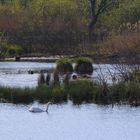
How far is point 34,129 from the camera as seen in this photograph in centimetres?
2498

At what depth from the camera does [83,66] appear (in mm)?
48219

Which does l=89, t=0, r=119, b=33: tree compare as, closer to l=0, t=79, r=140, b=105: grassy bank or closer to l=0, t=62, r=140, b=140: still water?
l=0, t=79, r=140, b=105: grassy bank

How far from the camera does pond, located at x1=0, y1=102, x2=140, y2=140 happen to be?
23.8m

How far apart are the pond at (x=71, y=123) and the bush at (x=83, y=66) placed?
688 inches

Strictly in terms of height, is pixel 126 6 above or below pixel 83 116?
above

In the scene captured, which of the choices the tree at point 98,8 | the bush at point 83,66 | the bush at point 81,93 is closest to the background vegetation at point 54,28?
the tree at point 98,8

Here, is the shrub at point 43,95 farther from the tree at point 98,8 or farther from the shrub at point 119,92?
the tree at point 98,8

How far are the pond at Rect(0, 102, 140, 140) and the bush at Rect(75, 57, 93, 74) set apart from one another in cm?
1747

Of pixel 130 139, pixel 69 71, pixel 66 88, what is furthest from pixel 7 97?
pixel 69 71

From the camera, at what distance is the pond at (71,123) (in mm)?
23812

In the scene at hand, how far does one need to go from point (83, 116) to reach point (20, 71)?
2067 cm

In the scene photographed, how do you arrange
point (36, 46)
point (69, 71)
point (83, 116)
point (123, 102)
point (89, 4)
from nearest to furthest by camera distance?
point (83, 116) → point (123, 102) → point (69, 71) → point (36, 46) → point (89, 4)

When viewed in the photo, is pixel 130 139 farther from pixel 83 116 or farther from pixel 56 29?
pixel 56 29

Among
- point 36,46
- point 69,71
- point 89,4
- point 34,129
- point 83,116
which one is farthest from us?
point 89,4
